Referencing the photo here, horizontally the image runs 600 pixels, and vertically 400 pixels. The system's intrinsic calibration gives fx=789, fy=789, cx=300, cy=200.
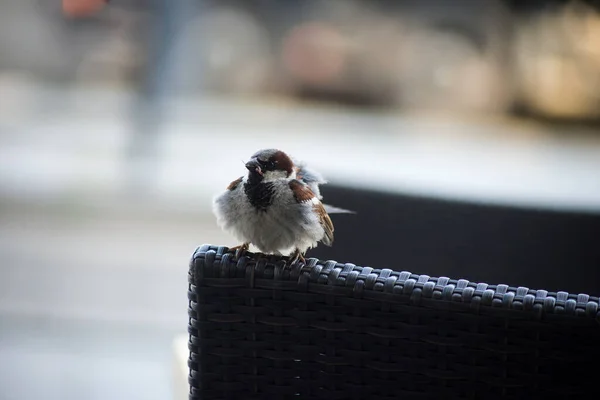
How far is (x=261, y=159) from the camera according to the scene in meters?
0.85

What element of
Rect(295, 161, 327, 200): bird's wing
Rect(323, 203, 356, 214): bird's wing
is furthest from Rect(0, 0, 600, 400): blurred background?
Rect(295, 161, 327, 200): bird's wing

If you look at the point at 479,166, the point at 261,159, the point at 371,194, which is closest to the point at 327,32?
the point at 479,166

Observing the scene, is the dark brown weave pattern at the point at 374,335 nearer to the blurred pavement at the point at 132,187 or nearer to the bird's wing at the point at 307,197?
the bird's wing at the point at 307,197

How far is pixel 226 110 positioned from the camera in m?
3.29

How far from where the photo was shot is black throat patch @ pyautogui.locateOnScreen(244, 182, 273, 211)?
0.83m

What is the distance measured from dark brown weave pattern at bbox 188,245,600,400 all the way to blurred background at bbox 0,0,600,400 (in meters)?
1.45

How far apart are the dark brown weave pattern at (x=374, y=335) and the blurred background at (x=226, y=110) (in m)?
1.45

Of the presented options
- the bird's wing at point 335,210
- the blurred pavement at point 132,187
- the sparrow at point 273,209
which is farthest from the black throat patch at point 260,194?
the blurred pavement at point 132,187

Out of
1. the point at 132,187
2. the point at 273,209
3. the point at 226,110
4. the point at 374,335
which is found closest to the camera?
the point at 374,335

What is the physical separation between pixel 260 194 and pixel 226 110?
249cm

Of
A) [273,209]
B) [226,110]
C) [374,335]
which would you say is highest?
[226,110]

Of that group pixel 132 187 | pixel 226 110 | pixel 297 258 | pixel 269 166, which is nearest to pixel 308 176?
pixel 269 166

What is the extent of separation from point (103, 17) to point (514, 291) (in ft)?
8.32

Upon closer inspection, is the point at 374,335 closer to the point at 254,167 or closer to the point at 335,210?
the point at 254,167
